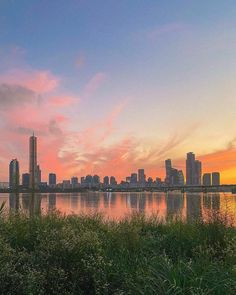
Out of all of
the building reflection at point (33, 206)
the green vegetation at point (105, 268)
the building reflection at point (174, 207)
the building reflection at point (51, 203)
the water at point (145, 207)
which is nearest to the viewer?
the green vegetation at point (105, 268)

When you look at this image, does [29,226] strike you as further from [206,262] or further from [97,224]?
[206,262]

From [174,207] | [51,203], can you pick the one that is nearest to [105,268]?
[174,207]

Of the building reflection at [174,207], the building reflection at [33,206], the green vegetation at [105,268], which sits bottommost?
the building reflection at [174,207]

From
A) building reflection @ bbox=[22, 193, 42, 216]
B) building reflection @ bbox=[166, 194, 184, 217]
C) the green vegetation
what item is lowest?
building reflection @ bbox=[166, 194, 184, 217]

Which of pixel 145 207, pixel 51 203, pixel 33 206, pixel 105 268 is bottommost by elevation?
pixel 145 207

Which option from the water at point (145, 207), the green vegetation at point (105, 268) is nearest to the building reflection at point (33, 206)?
the water at point (145, 207)

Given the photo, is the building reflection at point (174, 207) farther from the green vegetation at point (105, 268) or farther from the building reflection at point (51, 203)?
the green vegetation at point (105, 268)

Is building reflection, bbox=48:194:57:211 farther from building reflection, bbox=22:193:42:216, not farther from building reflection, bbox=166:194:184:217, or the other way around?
building reflection, bbox=166:194:184:217

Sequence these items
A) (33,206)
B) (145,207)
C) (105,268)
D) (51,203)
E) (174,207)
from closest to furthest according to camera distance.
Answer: (105,268), (33,206), (174,207), (145,207), (51,203)

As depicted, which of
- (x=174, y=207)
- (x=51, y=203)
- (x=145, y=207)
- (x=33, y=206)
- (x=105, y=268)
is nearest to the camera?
(x=105, y=268)

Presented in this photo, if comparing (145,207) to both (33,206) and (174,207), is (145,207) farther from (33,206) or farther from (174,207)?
(33,206)

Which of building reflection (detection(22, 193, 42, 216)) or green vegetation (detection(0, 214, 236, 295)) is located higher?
building reflection (detection(22, 193, 42, 216))

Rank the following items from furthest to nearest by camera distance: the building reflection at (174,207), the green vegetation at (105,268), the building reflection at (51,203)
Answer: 1. the building reflection at (174,207)
2. the building reflection at (51,203)
3. the green vegetation at (105,268)

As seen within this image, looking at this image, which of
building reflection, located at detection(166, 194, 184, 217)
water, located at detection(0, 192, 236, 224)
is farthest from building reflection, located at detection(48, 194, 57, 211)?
building reflection, located at detection(166, 194, 184, 217)
